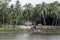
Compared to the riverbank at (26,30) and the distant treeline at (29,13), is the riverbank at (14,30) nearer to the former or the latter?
the riverbank at (26,30)

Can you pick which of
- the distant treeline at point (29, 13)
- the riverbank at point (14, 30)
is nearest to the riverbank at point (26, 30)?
the riverbank at point (14, 30)

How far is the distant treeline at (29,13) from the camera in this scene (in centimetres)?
7325

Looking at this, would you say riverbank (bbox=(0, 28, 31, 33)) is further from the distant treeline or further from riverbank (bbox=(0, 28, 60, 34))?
the distant treeline

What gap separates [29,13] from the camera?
7469 cm

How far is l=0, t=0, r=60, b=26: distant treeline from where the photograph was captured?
73250 millimetres

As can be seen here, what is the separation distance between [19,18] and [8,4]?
6180mm

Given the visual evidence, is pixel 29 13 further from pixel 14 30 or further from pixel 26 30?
pixel 14 30

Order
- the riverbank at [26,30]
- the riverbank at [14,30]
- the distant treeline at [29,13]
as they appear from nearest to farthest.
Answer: the riverbank at [14,30] < the riverbank at [26,30] < the distant treeline at [29,13]

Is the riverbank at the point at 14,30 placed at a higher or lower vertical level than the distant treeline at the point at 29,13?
lower

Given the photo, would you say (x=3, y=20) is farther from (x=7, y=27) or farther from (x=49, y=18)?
(x=49, y=18)

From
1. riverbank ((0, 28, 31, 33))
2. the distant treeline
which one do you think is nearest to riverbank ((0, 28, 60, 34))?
riverbank ((0, 28, 31, 33))

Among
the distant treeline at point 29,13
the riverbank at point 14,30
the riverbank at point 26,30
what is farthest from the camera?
the distant treeline at point 29,13

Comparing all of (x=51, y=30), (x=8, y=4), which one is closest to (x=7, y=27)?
(x=8, y=4)

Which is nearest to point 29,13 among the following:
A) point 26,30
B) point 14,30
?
point 26,30
